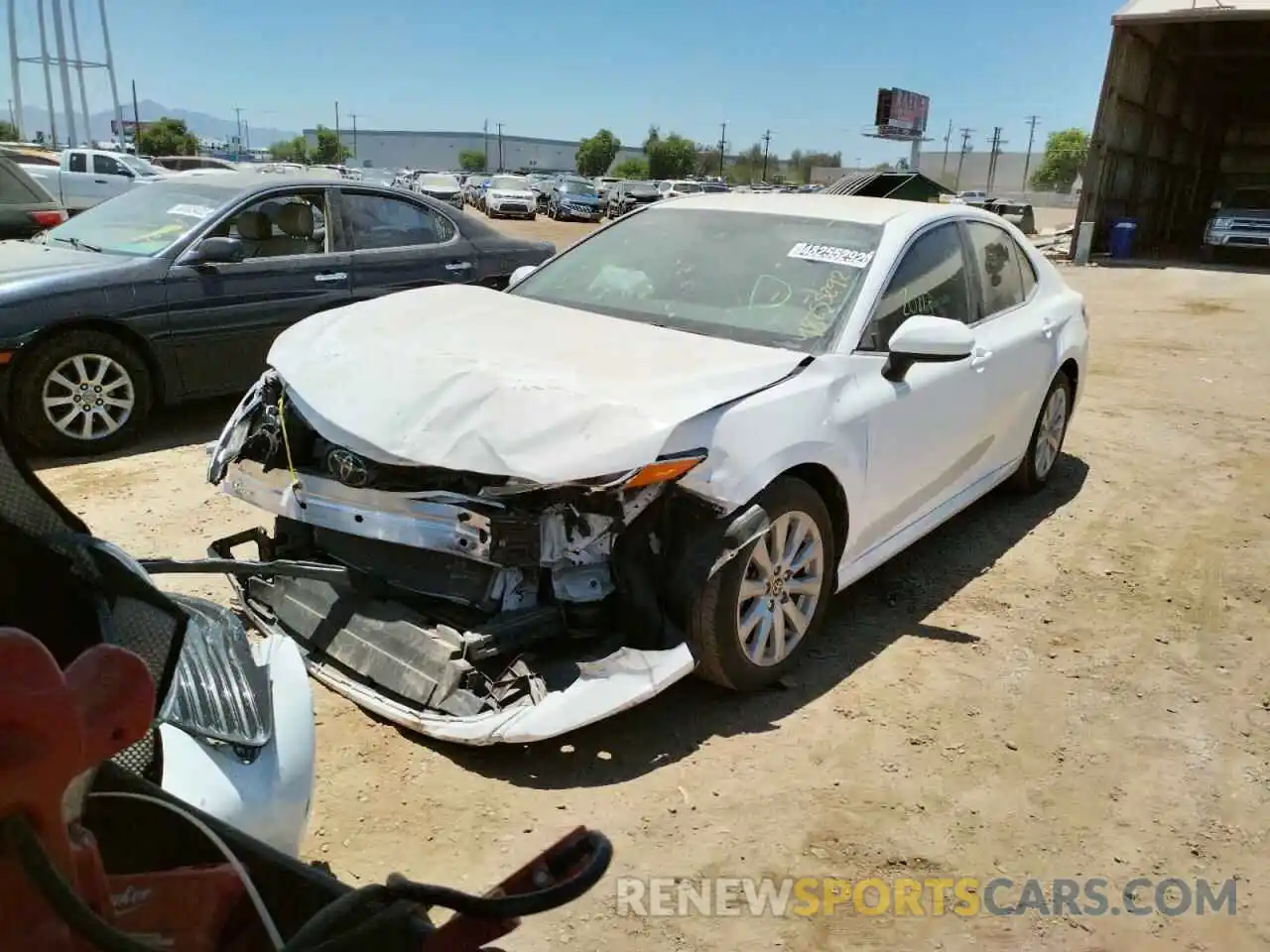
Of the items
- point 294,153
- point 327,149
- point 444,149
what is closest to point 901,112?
point 327,149

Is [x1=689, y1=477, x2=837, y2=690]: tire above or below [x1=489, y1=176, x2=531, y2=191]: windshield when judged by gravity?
below

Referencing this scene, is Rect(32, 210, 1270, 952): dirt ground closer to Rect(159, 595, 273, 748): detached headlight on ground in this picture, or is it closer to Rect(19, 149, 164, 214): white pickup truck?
Rect(159, 595, 273, 748): detached headlight on ground

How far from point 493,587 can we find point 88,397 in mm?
3793

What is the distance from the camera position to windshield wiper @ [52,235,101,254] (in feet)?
20.2

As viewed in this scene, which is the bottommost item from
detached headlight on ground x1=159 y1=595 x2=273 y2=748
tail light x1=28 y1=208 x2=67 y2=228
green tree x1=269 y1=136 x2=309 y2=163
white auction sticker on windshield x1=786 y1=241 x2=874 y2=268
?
detached headlight on ground x1=159 y1=595 x2=273 y2=748

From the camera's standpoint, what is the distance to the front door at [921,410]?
3760 millimetres

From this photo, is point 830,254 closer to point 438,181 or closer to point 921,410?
point 921,410

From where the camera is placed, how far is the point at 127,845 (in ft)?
4.38

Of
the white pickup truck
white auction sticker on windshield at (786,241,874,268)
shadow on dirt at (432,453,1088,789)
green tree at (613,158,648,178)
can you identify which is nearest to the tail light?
white auction sticker on windshield at (786,241,874,268)

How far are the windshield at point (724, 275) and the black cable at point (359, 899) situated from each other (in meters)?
2.78

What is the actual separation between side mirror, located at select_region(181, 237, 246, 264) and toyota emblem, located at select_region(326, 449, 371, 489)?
3307mm

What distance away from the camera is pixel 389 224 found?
7012 mm

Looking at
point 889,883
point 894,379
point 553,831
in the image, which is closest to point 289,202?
point 894,379

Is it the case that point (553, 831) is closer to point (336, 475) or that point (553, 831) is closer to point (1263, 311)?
point (336, 475)
